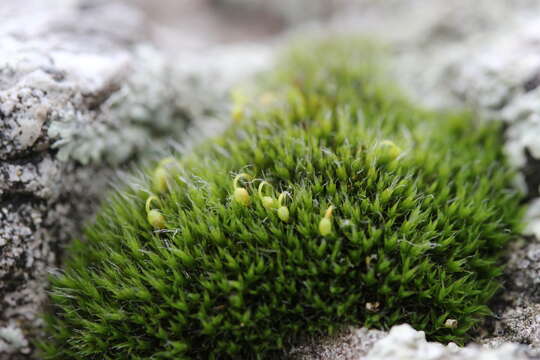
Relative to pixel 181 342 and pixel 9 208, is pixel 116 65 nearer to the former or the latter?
pixel 9 208

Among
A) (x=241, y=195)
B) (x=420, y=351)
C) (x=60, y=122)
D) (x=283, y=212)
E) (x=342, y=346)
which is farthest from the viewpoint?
(x=60, y=122)

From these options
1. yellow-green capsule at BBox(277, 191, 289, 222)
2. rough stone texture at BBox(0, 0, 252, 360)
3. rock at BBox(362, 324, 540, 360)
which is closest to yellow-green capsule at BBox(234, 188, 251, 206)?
yellow-green capsule at BBox(277, 191, 289, 222)

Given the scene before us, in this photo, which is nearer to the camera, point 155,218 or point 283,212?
point 283,212

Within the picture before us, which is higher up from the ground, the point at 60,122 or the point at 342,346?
the point at 60,122

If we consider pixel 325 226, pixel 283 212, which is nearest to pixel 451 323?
pixel 325 226

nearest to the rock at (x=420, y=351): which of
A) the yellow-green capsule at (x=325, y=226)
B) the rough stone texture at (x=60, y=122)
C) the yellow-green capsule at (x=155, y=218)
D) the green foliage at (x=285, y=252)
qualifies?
the green foliage at (x=285, y=252)

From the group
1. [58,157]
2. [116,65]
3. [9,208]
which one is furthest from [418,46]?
[9,208]

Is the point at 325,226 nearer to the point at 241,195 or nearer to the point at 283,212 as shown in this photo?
the point at 283,212
